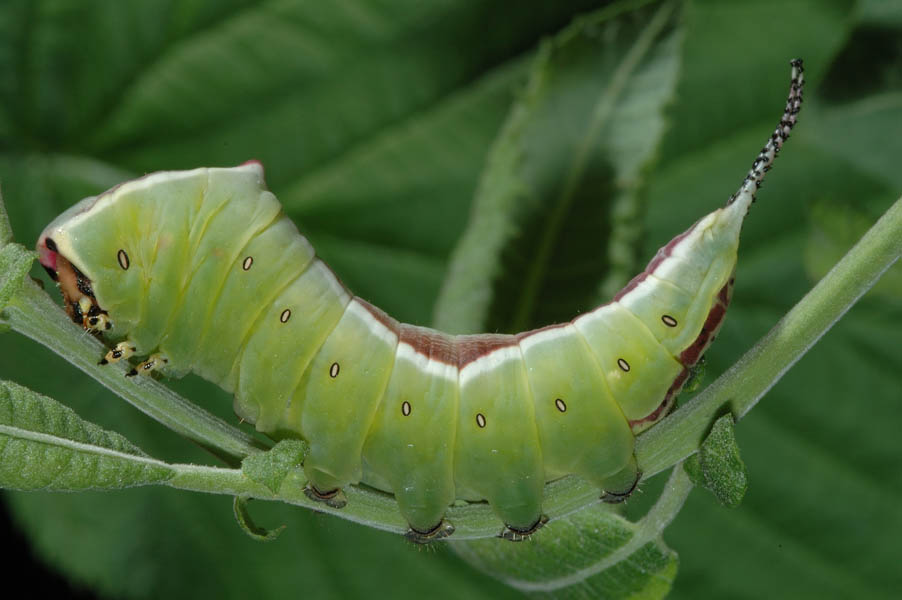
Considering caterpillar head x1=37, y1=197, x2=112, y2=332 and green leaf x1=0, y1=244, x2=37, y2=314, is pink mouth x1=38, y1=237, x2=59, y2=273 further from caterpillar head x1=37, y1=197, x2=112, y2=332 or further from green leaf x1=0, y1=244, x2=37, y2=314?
green leaf x1=0, y1=244, x2=37, y2=314

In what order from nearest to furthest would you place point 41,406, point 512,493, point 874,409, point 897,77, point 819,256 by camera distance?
1. point 41,406
2. point 512,493
3. point 819,256
4. point 897,77
5. point 874,409

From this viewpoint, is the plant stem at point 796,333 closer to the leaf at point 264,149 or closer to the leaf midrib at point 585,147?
the leaf midrib at point 585,147

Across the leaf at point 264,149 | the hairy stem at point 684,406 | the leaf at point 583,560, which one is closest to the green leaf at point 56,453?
the hairy stem at point 684,406

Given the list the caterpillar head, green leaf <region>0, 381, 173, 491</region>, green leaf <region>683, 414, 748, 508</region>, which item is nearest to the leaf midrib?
green leaf <region>683, 414, 748, 508</region>

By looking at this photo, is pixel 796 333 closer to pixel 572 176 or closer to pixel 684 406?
pixel 684 406

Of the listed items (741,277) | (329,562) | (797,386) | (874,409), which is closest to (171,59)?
(329,562)

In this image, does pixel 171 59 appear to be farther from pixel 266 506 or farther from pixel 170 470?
pixel 170 470

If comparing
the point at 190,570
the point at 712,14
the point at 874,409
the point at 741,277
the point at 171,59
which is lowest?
the point at 190,570
